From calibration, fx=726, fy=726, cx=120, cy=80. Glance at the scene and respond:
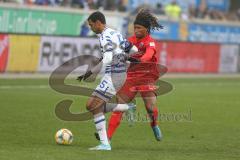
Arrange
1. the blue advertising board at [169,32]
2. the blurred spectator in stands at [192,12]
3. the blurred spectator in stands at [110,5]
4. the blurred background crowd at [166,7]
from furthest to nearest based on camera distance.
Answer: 1. the blurred spectator in stands at [192,12]
2. the blue advertising board at [169,32]
3. the blurred spectator in stands at [110,5]
4. the blurred background crowd at [166,7]

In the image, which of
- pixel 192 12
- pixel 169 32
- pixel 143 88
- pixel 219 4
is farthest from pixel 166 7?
pixel 143 88

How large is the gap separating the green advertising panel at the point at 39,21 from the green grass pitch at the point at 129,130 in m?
7.85

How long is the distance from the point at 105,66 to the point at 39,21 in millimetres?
22071

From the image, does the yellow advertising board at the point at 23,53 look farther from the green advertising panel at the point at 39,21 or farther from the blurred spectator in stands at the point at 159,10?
the blurred spectator in stands at the point at 159,10

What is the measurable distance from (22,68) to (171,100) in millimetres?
8756

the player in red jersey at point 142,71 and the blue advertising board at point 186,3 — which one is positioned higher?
the player in red jersey at point 142,71

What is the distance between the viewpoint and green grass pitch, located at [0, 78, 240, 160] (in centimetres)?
1105

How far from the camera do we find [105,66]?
11719 mm

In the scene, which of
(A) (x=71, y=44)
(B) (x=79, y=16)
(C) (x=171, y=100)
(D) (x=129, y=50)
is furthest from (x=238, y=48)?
(D) (x=129, y=50)

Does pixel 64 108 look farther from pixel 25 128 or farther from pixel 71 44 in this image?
pixel 71 44

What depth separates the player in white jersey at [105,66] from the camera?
11477mm

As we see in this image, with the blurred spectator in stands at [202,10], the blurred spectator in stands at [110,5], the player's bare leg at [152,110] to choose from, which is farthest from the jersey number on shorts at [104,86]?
the blurred spectator in stands at [202,10]

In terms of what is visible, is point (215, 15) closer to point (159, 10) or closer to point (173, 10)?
point (173, 10)

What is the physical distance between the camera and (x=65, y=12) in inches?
A: 1378
